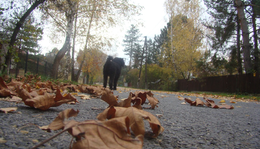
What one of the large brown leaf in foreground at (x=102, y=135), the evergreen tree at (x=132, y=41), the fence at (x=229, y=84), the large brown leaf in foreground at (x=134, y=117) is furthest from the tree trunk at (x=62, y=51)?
the evergreen tree at (x=132, y=41)

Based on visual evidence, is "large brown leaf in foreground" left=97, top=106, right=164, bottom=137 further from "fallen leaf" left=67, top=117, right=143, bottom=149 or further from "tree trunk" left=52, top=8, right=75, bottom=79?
"tree trunk" left=52, top=8, right=75, bottom=79

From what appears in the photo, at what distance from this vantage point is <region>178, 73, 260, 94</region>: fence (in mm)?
12367

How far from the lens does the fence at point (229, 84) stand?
12.4 m

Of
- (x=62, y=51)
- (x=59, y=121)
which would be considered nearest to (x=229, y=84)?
(x=62, y=51)

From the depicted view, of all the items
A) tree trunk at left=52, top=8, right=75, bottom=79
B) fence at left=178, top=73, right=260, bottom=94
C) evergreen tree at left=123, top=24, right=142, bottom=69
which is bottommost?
fence at left=178, top=73, right=260, bottom=94

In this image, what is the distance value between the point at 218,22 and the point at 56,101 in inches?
634

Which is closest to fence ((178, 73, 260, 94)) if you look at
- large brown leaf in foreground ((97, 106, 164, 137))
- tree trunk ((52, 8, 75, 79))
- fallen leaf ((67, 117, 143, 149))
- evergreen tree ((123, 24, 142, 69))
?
tree trunk ((52, 8, 75, 79))

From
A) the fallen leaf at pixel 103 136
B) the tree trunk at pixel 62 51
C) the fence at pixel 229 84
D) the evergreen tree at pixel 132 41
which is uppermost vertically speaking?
the evergreen tree at pixel 132 41

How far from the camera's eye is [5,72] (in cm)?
536

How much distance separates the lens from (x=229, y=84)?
47.6 feet

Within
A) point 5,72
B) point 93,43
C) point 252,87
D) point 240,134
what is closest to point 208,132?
point 240,134

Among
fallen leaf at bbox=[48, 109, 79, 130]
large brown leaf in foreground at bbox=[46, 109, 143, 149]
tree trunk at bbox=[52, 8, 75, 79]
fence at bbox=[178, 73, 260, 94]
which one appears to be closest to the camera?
large brown leaf in foreground at bbox=[46, 109, 143, 149]

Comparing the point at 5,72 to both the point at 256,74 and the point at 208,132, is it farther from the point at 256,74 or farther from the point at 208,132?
the point at 256,74

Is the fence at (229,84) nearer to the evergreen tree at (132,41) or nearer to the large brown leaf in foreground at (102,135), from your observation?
the large brown leaf in foreground at (102,135)
